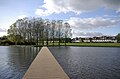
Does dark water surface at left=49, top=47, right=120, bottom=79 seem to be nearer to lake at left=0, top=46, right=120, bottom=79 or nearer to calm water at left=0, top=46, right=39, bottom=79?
lake at left=0, top=46, right=120, bottom=79

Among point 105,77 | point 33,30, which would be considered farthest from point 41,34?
point 105,77

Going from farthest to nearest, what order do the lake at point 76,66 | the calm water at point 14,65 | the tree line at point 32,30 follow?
the tree line at point 32,30 → the lake at point 76,66 → the calm water at point 14,65

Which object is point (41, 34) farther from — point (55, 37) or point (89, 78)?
point (89, 78)

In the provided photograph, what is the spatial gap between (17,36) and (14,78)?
246 ft

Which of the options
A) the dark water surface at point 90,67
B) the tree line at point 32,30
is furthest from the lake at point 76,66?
the tree line at point 32,30

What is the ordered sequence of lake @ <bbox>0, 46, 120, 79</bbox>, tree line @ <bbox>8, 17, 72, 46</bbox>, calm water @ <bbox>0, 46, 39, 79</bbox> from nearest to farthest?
calm water @ <bbox>0, 46, 39, 79</bbox>
lake @ <bbox>0, 46, 120, 79</bbox>
tree line @ <bbox>8, 17, 72, 46</bbox>

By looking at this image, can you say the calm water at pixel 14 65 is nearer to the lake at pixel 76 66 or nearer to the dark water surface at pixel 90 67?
the lake at pixel 76 66

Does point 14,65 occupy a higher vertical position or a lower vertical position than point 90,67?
higher

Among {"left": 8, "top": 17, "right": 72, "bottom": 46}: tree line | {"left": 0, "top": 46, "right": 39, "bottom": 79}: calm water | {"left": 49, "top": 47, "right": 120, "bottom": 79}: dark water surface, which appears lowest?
{"left": 49, "top": 47, "right": 120, "bottom": 79}: dark water surface

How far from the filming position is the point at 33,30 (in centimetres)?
8981

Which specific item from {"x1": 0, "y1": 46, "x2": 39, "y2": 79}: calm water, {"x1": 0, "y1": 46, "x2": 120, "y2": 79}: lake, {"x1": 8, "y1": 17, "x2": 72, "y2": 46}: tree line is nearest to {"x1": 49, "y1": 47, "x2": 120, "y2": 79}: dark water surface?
{"x1": 0, "y1": 46, "x2": 120, "y2": 79}: lake

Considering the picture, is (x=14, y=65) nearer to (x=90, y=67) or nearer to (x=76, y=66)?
(x=76, y=66)

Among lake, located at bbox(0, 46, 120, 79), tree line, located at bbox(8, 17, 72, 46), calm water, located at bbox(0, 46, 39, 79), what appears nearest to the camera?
calm water, located at bbox(0, 46, 39, 79)

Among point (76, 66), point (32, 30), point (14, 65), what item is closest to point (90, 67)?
point (76, 66)
